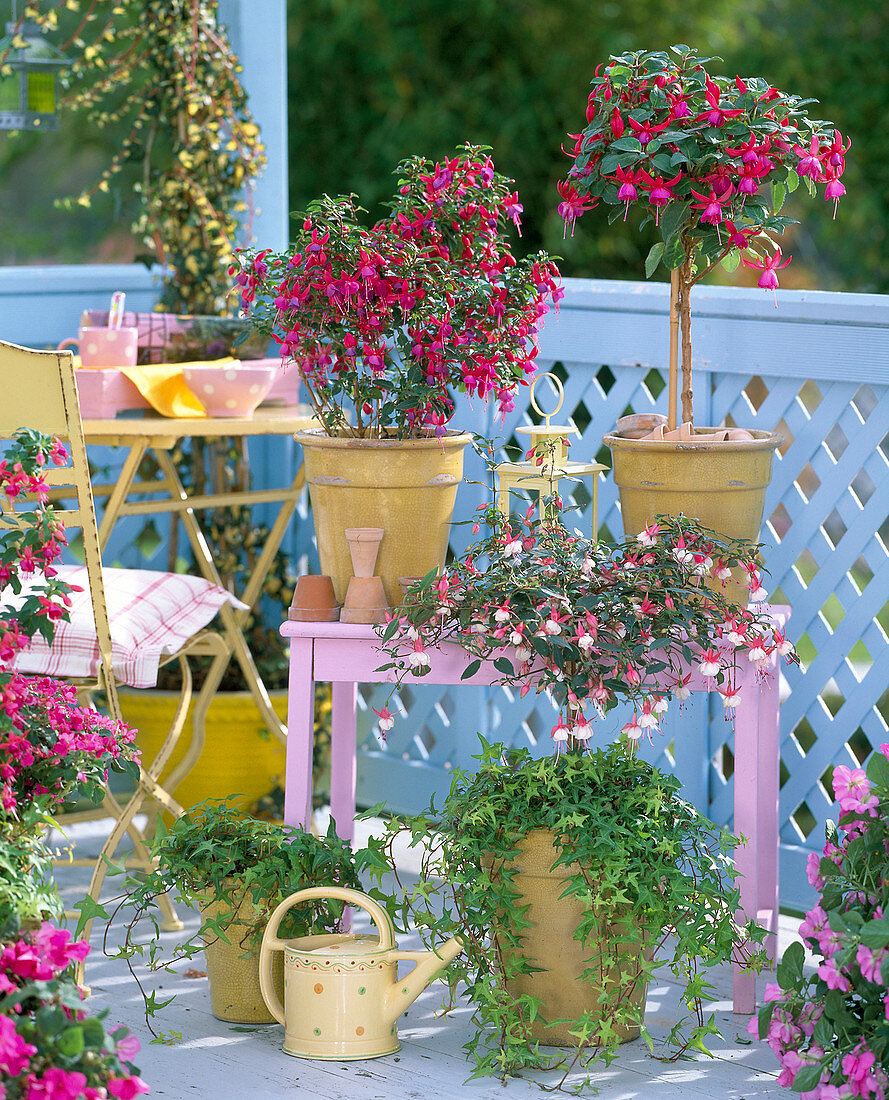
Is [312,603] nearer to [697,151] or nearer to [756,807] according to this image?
[756,807]

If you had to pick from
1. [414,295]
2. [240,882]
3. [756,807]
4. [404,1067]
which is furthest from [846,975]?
[414,295]

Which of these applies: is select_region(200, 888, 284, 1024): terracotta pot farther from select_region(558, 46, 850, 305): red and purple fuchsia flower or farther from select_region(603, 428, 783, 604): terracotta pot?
select_region(558, 46, 850, 305): red and purple fuchsia flower

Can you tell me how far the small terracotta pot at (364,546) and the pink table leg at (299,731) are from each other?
0.49 feet

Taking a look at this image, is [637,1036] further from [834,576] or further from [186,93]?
[186,93]

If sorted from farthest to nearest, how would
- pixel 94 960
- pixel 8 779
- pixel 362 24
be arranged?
1. pixel 362 24
2. pixel 94 960
3. pixel 8 779

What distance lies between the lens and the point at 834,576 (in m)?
2.96

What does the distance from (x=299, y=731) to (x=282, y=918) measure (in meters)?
0.30

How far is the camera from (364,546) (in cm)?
258

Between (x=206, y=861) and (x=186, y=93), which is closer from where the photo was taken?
(x=206, y=861)

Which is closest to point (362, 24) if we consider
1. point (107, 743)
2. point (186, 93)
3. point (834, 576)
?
point (186, 93)

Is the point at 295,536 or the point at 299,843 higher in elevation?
the point at 295,536

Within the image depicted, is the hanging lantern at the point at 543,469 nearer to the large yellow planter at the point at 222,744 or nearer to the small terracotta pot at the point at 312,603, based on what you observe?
the small terracotta pot at the point at 312,603

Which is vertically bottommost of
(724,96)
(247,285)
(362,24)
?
(247,285)

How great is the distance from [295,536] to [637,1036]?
171 cm
